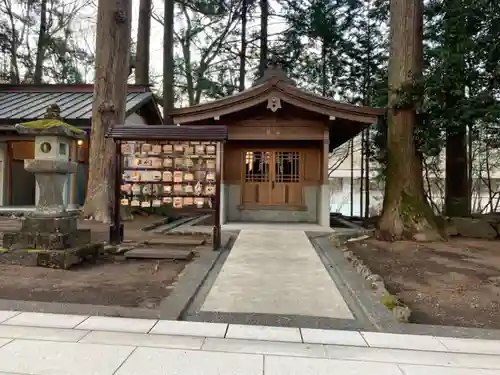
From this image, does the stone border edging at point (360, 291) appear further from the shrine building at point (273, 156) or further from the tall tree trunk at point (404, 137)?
the shrine building at point (273, 156)

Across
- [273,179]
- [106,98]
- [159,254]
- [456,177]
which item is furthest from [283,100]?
[456,177]

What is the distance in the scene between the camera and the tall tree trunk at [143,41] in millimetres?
15195

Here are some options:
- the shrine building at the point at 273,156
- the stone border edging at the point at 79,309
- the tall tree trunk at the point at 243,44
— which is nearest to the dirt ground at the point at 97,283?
the stone border edging at the point at 79,309

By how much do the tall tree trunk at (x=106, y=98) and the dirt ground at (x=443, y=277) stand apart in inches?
247

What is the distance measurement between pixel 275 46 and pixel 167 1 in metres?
5.16

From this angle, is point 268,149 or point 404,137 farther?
point 268,149

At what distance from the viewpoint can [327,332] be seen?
312 cm

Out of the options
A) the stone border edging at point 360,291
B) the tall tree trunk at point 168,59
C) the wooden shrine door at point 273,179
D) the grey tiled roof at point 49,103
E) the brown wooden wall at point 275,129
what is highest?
the tall tree trunk at point 168,59

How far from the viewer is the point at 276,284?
15.1 ft

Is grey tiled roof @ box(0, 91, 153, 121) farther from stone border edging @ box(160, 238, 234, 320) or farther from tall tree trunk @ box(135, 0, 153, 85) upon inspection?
stone border edging @ box(160, 238, 234, 320)

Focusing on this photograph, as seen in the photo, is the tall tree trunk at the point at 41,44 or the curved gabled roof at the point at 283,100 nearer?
the curved gabled roof at the point at 283,100

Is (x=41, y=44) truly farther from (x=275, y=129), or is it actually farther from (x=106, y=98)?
A: (x=275, y=129)

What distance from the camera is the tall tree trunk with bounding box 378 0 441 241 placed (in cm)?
759

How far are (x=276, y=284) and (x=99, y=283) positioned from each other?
2.18 metres
